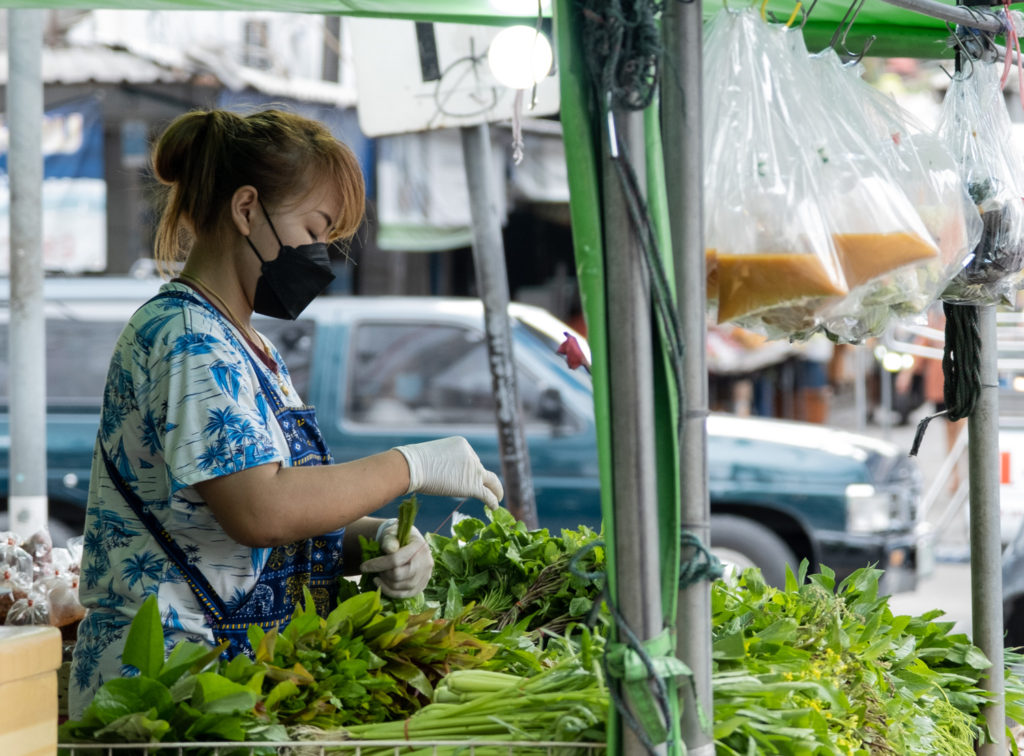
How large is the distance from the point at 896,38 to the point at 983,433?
101cm

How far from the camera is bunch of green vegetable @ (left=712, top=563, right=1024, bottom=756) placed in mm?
1475

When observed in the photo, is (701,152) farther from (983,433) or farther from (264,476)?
(983,433)

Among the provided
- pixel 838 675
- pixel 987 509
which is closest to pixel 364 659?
pixel 838 675

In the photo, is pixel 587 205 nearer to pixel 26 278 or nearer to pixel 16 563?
pixel 16 563

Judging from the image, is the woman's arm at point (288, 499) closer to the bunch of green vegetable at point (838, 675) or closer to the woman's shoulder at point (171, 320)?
the woman's shoulder at point (171, 320)

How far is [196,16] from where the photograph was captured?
870cm

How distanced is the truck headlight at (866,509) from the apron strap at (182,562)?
4.84 m

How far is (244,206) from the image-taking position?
1.90m

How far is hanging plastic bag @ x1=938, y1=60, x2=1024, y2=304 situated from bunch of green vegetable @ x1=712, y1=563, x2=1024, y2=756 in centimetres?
62

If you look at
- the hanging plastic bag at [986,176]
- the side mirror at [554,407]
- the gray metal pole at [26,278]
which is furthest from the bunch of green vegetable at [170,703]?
the side mirror at [554,407]

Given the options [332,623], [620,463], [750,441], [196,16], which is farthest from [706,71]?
[196,16]

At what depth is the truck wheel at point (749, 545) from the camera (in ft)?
19.6

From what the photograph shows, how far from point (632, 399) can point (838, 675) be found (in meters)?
0.79

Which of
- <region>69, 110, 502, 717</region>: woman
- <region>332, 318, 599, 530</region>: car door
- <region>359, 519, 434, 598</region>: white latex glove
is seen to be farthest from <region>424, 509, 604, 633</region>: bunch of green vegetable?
<region>332, 318, 599, 530</region>: car door
